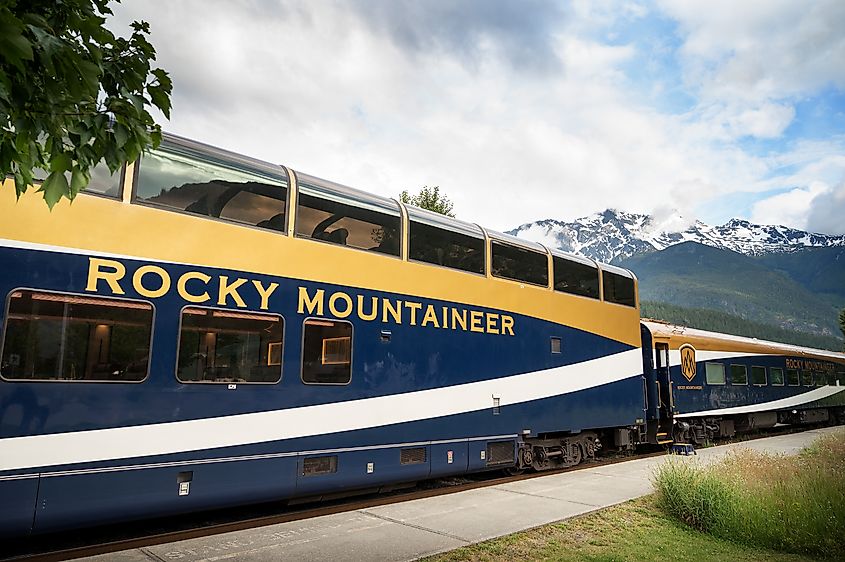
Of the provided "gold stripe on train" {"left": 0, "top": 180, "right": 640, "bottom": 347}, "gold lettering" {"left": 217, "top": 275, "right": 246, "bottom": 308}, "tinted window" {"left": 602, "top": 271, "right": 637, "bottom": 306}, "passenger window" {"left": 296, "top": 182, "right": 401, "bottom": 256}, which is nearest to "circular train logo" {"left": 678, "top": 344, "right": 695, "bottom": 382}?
"tinted window" {"left": 602, "top": 271, "right": 637, "bottom": 306}

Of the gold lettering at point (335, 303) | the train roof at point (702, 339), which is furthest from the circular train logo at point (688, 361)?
the gold lettering at point (335, 303)

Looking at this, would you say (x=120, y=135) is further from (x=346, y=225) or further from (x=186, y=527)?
(x=186, y=527)

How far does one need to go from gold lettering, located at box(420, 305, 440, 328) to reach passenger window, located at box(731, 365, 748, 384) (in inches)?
537

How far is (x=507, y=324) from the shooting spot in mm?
10203

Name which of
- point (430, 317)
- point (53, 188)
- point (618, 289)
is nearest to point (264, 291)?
point (430, 317)

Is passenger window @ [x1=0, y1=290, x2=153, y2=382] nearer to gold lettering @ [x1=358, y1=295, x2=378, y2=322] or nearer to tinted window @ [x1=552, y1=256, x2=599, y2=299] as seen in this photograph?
gold lettering @ [x1=358, y1=295, x2=378, y2=322]

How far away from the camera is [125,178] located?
6.22m

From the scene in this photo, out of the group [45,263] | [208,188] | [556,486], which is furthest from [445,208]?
[45,263]

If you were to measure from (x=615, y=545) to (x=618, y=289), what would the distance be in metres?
7.90

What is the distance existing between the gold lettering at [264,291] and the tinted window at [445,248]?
2.44 meters

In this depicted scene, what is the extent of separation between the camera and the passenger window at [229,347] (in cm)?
638

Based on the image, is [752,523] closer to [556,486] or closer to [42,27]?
[556,486]

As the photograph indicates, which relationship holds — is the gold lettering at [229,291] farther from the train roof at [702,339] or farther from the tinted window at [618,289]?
the train roof at [702,339]

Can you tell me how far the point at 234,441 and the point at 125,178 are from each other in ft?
10.1
